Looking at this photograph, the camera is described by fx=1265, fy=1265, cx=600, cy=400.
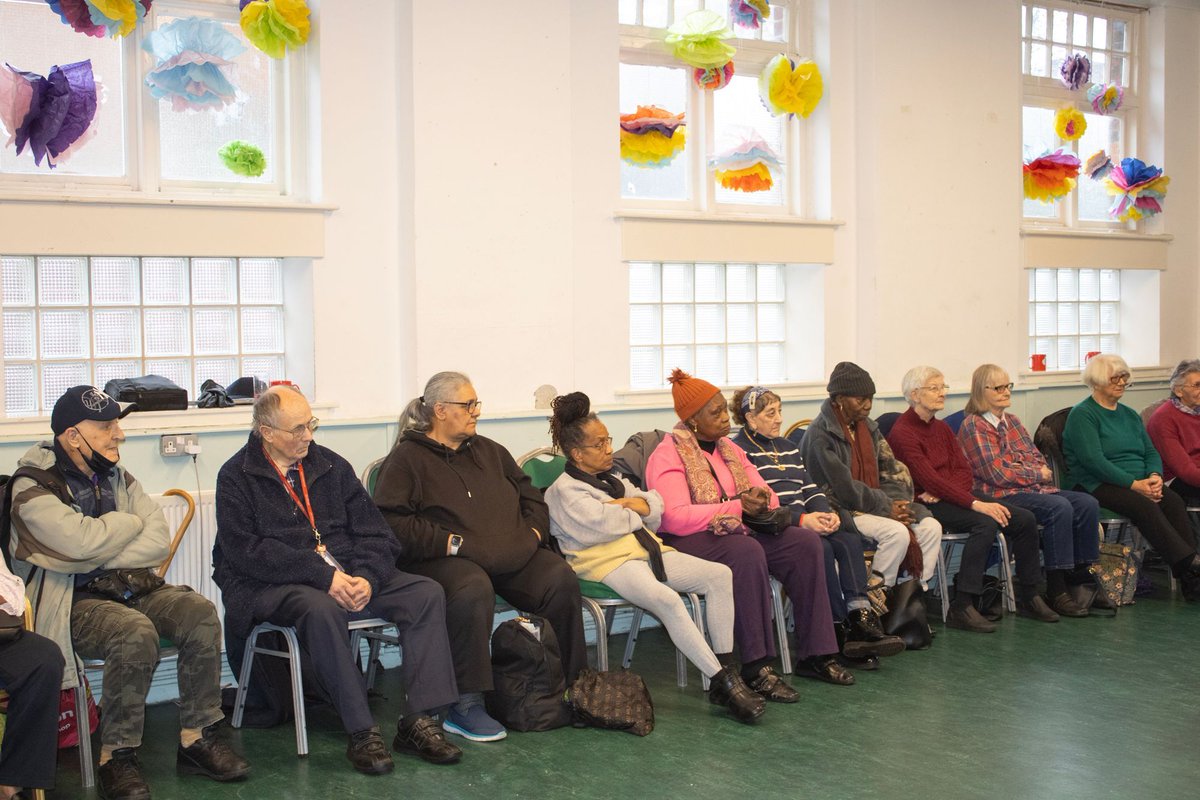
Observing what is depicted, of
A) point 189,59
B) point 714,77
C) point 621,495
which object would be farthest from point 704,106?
point 189,59

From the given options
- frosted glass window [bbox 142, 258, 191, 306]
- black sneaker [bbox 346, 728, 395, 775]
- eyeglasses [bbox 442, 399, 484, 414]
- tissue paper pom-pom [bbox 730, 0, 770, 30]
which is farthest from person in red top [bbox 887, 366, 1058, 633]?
frosted glass window [bbox 142, 258, 191, 306]

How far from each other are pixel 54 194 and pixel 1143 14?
6828mm

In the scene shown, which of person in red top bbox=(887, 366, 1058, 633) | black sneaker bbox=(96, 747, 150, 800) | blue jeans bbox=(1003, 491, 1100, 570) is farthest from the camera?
blue jeans bbox=(1003, 491, 1100, 570)

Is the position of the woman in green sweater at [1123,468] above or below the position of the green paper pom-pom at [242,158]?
below

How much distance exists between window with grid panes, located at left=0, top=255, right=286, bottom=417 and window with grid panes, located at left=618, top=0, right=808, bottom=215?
1.92 m

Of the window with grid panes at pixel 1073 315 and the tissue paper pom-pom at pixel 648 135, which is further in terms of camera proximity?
the window with grid panes at pixel 1073 315

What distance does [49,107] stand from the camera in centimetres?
485

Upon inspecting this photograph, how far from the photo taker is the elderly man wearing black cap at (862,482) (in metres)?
5.54

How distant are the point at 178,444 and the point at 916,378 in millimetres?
3418

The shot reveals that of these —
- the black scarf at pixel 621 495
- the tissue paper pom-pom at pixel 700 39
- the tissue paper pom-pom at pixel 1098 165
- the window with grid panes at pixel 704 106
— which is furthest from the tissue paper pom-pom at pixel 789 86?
the black scarf at pixel 621 495

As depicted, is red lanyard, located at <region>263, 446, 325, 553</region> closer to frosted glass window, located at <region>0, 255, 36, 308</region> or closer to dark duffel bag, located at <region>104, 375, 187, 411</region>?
dark duffel bag, located at <region>104, 375, 187, 411</region>

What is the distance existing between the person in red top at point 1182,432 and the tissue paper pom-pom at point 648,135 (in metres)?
3.00

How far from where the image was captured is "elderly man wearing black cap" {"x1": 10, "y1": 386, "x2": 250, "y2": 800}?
3852 mm

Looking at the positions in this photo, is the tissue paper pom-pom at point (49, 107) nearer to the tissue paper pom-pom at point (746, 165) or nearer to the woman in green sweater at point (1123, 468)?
the tissue paper pom-pom at point (746, 165)
